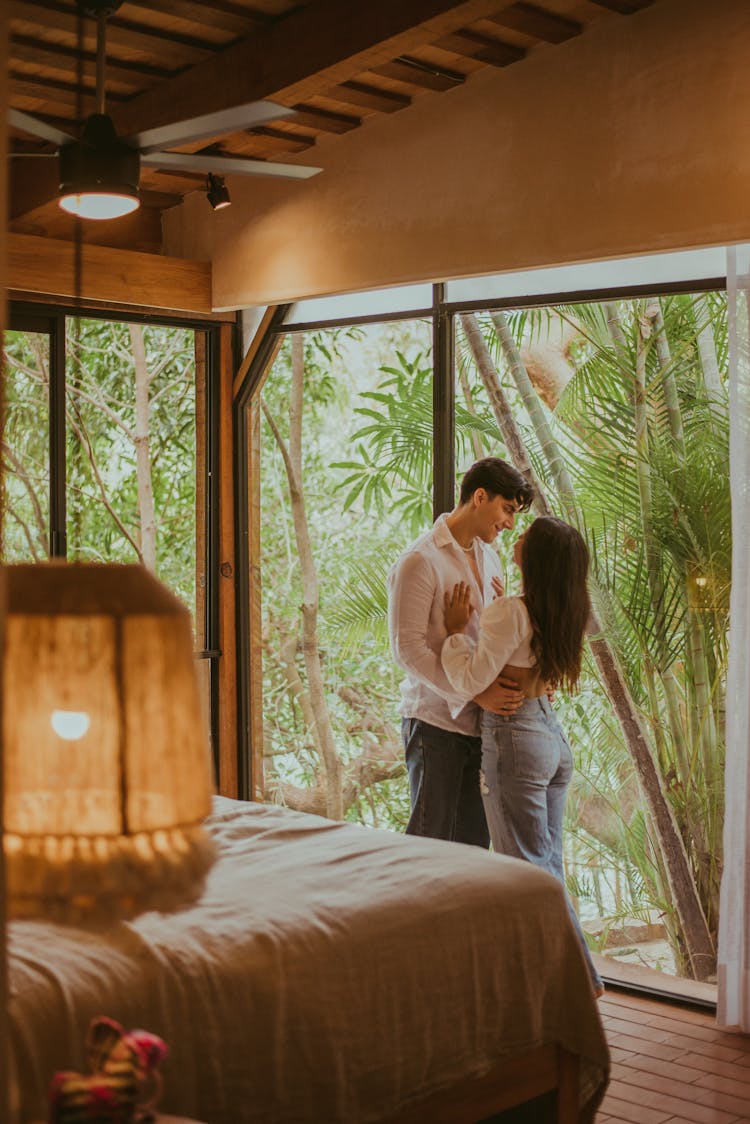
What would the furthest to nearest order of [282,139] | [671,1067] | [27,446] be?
1. [27,446]
2. [282,139]
3. [671,1067]

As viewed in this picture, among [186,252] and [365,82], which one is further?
[186,252]

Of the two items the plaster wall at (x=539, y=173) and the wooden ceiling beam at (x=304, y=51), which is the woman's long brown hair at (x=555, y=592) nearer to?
the plaster wall at (x=539, y=173)

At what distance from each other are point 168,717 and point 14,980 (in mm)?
1086

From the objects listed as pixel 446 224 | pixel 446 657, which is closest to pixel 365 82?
pixel 446 224

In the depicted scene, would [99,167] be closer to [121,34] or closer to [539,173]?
[121,34]

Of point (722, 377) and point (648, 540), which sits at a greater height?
point (722, 377)

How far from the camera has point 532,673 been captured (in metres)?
3.68

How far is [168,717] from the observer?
137 cm

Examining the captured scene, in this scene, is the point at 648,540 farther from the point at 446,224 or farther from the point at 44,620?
the point at 44,620

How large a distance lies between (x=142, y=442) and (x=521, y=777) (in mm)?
2583

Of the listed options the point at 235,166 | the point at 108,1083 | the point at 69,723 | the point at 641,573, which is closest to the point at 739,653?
the point at 641,573

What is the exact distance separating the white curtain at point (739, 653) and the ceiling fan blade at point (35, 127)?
6.35ft

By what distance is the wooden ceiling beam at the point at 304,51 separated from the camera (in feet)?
11.4

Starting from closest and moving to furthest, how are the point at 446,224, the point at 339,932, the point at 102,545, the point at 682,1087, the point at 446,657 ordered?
the point at 339,932 → the point at 682,1087 → the point at 446,657 → the point at 446,224 → the point at 102,545
